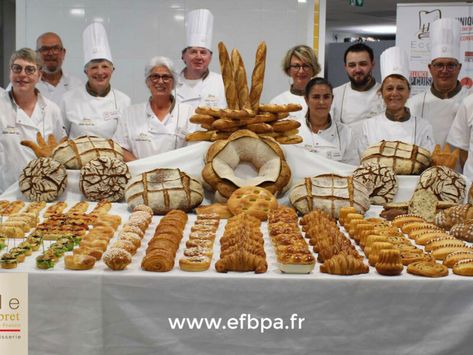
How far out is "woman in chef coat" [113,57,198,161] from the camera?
4.18 metres

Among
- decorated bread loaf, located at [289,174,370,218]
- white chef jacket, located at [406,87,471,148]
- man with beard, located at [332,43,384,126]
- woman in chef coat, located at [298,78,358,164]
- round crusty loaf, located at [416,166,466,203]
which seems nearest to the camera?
decorated bread loaf, located at [289,174,370,218]

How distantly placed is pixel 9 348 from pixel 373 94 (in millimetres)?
3485

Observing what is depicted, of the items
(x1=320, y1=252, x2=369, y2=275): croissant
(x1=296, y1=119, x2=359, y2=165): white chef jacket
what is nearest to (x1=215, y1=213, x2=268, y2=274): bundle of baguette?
(x1=320, y1=252, x2=369, y2=275): croissant

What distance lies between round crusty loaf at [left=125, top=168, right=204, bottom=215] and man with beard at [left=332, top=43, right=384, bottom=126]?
222 cm

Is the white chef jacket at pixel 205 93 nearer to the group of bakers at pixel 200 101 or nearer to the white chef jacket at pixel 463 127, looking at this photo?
the group of bakers at pixel 200 101

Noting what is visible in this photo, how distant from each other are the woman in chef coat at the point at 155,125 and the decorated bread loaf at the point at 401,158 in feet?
4.64

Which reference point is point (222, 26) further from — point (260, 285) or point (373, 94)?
point (260, 285)

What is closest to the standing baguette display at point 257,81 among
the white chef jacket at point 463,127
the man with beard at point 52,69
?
the white chef jacket at point 463,127

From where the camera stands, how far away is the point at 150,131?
4191mm

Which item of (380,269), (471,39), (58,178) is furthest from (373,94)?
(380,269)

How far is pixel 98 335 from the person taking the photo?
1.94 meters

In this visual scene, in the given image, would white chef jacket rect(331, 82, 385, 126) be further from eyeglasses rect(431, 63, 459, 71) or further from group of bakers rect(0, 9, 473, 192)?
eyeglasses rect(431, 63, 459, 71)

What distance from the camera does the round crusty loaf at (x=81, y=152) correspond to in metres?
3.13

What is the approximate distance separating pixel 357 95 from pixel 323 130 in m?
0.82
